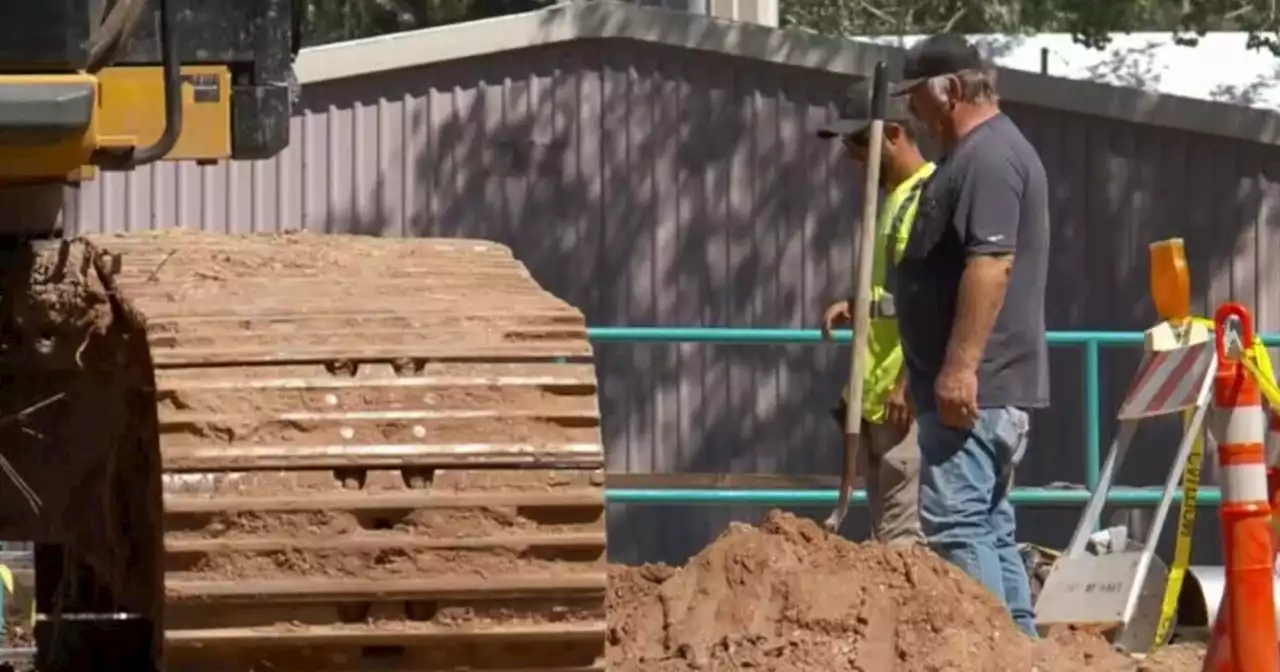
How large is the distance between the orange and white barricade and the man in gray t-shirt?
601mm

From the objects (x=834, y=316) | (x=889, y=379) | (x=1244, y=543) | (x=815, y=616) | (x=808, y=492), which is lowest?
(x=808, y=492)

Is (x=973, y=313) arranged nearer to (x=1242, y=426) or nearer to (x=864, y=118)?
(x=1242, y=426)

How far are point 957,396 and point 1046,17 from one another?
2212cm

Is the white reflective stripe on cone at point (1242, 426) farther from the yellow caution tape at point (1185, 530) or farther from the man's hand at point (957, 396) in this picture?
the yellow caution tape at point (1185, 530)

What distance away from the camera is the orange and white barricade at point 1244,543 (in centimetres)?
639

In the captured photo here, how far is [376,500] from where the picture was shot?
14.2ft

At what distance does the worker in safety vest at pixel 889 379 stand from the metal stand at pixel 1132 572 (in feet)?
1.90

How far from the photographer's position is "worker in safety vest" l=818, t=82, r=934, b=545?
8.34 meters

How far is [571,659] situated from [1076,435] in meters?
8.52

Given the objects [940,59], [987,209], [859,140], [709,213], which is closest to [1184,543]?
[859,140]

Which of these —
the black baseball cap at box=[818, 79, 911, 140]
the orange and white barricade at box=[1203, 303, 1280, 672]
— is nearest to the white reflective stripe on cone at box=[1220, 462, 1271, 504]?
the orange and white barricade at box=[1203, 303, 1280, 672]

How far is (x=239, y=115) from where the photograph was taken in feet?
17.0

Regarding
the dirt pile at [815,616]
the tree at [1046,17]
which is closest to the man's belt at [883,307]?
the dirt pile at [815,616]

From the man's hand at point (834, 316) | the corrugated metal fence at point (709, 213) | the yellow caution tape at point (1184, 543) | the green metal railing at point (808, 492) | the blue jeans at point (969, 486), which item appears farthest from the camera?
the corrugated metal fence at point (709, 213)
